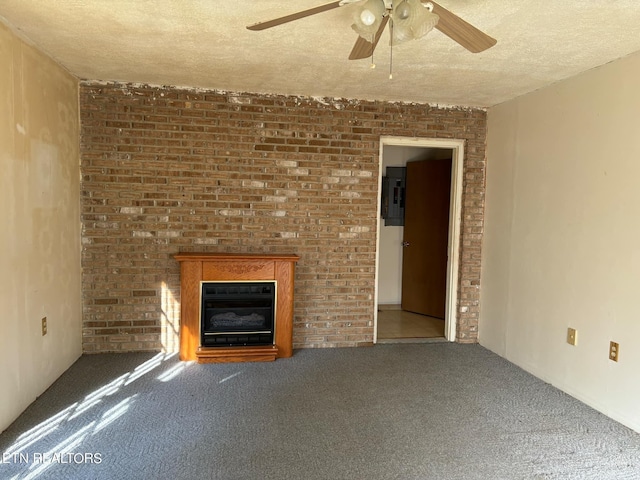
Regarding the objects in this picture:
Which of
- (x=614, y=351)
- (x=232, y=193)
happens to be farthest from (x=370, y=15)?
(x=614, y=351)

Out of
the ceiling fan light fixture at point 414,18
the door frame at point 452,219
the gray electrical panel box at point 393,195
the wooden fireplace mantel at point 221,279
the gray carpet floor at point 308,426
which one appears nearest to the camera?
the ceiling fan light fixture at point 414,18

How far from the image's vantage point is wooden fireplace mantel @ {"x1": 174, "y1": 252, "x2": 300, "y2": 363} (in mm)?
3514

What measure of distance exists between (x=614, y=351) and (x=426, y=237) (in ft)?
8.82

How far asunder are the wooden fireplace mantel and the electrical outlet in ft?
7.48

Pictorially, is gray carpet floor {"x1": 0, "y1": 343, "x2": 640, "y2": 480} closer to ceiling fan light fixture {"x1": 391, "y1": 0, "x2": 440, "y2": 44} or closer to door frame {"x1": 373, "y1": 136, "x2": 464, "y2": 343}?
door frame {"x1": 373, "y1": 136, "x2": 464, "y2": 343}

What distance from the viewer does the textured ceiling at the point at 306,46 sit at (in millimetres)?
2133

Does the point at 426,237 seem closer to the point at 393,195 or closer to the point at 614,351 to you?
the point at 393,195

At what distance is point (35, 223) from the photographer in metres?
2.74

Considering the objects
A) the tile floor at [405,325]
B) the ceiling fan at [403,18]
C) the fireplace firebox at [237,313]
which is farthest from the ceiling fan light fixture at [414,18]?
the tile floor at [405,325]

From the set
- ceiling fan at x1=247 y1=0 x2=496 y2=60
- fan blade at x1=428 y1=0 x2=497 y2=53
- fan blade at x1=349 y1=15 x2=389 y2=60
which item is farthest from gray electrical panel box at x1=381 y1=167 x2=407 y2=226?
ceiling fan at x1=247 y1=0 x2=496 y2=60

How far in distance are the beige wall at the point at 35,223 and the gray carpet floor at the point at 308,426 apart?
0.23 meters

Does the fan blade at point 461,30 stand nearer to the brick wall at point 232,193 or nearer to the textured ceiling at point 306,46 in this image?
the textured ceiling at point 306,46

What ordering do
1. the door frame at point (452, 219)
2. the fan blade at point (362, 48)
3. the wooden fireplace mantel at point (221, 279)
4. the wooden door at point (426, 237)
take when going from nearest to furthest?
the fan blade at point (362, 48), the wooden fireplace mantel at point (221, 279), the door frame at point (452, 219), the wooden door at point (426, 237)

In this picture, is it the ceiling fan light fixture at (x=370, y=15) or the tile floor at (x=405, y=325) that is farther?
the tile floor at (x=405, y=325)
